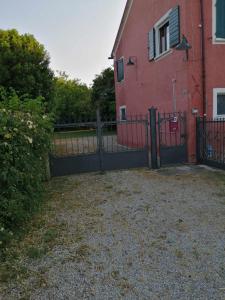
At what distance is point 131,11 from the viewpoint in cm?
1207

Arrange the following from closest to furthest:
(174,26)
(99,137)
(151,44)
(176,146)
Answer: (99,137) < (176,146) < (174,26) < (151,44)

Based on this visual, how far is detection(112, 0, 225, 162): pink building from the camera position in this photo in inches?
313

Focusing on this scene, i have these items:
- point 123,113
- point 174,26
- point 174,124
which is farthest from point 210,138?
point 123,113

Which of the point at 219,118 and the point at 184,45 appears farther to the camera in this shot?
the point at 219,118

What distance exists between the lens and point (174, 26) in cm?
843

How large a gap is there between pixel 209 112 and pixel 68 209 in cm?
568

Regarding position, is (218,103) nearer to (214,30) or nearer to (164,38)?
(214,30)

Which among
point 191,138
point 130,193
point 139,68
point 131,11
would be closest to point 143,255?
point 130,193

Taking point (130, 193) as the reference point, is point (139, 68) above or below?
above

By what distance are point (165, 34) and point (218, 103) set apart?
10.9ft

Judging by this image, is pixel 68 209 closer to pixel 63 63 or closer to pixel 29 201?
pixel 29 201

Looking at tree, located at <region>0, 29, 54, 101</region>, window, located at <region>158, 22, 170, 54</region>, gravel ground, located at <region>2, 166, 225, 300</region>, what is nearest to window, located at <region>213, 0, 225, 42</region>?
window, located at <region>158, 22, 170, 54</region>

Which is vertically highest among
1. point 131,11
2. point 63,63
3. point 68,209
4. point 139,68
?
point 63,63

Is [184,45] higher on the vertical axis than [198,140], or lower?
higher
